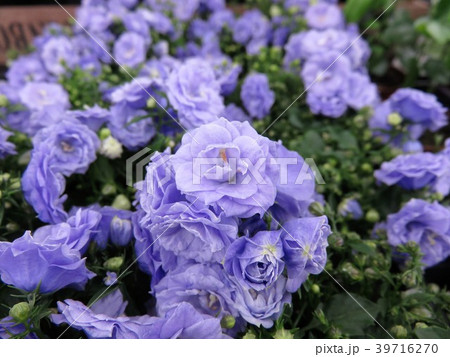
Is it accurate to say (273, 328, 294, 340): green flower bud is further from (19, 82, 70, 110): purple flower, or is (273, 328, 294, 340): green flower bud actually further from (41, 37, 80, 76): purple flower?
(41, 37, 80, 76): purple flower

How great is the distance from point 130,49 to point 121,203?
53cm

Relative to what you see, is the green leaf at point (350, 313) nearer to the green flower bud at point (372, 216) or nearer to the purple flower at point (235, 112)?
the green flower bud at point (372, 216)

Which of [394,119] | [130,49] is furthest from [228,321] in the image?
[130,49]

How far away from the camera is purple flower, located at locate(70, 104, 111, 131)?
643mm

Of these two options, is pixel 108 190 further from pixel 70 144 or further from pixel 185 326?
pixel 185 326

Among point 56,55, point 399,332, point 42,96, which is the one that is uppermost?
point 56,55

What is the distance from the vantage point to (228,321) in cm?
46

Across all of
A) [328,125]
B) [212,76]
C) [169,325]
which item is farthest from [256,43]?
[169,325]

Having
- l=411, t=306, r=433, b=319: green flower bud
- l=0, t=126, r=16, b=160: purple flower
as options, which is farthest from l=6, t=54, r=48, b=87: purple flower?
l=411, t=306, r=433, b=319: green flower bud

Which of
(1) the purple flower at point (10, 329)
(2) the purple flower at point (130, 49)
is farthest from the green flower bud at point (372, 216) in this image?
(2) the purple flower at point (130, 49)

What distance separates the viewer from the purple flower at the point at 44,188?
0.54m

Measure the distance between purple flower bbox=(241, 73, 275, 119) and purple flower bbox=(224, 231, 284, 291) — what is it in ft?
1.44

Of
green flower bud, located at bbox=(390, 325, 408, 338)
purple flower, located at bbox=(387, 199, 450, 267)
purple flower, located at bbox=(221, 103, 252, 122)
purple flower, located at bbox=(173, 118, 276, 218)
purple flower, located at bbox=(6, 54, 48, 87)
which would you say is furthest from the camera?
purple flower, located at bbox=(6, 54, 48, 87)

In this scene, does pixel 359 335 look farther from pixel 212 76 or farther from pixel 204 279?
pixel 212 76
